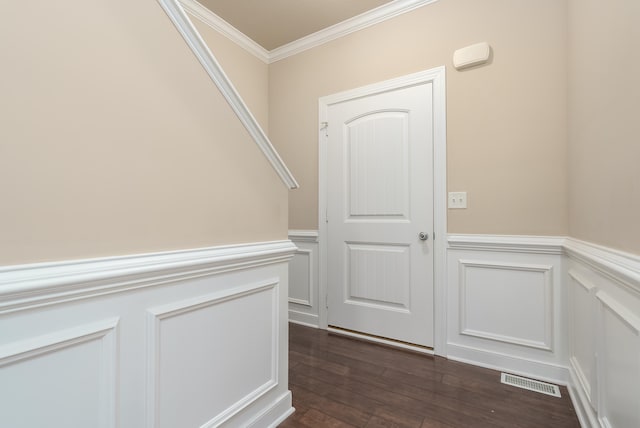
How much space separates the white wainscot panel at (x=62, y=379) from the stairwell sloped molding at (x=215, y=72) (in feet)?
2.73

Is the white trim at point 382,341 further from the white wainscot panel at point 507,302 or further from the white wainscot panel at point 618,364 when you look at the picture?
the white wainscot panel at point 618,364

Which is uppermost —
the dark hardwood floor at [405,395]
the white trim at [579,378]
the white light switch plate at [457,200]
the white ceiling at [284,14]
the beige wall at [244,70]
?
the white ceiling at [284,14]

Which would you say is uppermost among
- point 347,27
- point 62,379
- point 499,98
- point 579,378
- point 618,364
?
point 347,27

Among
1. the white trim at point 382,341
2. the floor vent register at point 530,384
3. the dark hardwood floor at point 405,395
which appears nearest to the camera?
the dark hardwood floor at point 405,395

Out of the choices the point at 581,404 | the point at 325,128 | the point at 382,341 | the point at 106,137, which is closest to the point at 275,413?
the point at 382,341

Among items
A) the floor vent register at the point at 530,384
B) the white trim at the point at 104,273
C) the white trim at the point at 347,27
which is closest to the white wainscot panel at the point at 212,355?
the white trim at the point at 104,273

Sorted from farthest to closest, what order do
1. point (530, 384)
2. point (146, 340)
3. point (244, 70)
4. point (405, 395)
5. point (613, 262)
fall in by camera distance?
point (244, 70) → point (530, 384) → point (405, 395) → point (613, 262) → point (146, 340)

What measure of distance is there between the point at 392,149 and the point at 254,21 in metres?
1.64

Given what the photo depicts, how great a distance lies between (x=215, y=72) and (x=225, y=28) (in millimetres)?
2020

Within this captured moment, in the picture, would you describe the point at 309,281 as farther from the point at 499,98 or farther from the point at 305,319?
the point at 499,98

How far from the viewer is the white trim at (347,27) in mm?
2365

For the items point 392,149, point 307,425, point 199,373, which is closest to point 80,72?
point 199,373

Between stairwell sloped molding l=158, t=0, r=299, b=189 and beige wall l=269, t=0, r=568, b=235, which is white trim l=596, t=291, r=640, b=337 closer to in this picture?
beige wall l=269, t=0, r=568, b=235

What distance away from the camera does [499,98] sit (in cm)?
203
